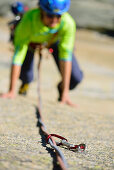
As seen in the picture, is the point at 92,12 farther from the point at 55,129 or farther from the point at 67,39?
the point at 55,129

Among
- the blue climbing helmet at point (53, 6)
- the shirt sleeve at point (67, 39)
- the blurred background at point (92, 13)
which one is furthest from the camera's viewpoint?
the blurred background at point (92, 13)

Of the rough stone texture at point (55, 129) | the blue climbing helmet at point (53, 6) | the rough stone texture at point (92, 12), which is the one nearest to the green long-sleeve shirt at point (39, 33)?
the blue climbing helmet at point (53, 6)

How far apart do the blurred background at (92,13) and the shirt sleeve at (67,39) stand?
16.9m

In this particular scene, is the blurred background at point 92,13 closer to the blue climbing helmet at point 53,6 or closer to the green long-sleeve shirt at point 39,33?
the green long-sleeve shirt at point 39,33

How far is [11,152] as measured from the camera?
1.48 meters

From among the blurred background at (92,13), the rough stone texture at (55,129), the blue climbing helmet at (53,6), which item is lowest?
the blurred background at (92,13)

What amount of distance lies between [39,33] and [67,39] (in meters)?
0.34

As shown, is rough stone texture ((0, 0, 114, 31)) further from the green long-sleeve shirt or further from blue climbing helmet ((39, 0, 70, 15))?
blue climbing helmet ((39, 0, 70, 15))

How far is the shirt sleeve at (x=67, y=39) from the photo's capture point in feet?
12.2

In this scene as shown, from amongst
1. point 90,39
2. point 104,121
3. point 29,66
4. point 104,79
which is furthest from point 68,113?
point 90,39

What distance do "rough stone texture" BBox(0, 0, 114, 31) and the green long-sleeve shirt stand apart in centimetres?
1704

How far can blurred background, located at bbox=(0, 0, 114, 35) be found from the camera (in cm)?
2077

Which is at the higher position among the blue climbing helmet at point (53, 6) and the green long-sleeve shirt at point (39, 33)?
the blue climbing helmet at point (53, 6)

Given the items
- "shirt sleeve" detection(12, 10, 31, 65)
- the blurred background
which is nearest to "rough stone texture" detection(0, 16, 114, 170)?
"shirt sleeve" detection(12, 10, 31, 65)
